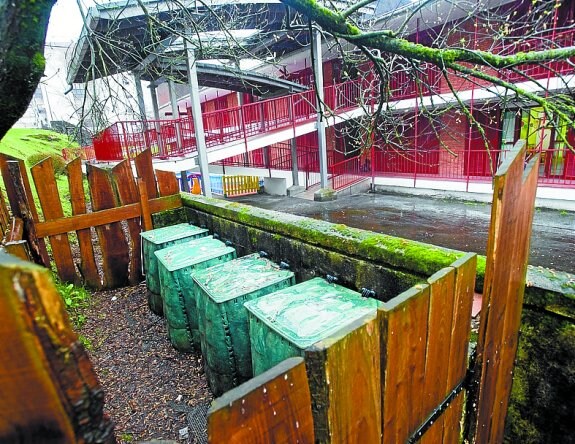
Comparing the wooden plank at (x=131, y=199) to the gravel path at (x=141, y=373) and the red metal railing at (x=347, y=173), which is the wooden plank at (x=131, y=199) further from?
the red metal railing at (x=347, y=173)

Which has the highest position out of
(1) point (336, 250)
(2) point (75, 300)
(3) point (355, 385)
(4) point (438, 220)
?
(3) point (355, 385)

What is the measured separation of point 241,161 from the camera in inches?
826

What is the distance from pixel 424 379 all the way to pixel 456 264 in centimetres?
49

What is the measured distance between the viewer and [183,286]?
3.19 meters

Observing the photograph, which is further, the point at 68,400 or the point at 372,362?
the point at 372,362

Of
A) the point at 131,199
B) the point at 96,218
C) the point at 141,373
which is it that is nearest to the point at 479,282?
the point at 141,373

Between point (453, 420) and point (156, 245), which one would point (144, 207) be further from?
point (453, 420)

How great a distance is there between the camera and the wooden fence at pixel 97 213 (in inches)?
155

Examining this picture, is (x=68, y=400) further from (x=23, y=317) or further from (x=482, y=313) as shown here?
(x=482, y=313)

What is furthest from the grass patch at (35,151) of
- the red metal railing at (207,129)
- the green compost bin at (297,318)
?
the green compost bin at (297,318)

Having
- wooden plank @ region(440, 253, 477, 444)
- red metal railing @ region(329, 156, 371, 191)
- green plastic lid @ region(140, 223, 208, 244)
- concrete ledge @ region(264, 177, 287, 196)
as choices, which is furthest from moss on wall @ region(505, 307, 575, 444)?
concrete ledge @ region(264, 177, 287, 196)

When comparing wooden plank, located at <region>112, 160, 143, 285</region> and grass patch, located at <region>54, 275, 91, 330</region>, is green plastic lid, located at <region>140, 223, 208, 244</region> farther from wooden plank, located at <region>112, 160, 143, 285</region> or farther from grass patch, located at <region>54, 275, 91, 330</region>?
grass patch, located at <region>54, 275, 91, 330</region>

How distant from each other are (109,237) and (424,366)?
4218mm

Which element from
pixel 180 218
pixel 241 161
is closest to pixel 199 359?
pixel 180 218
